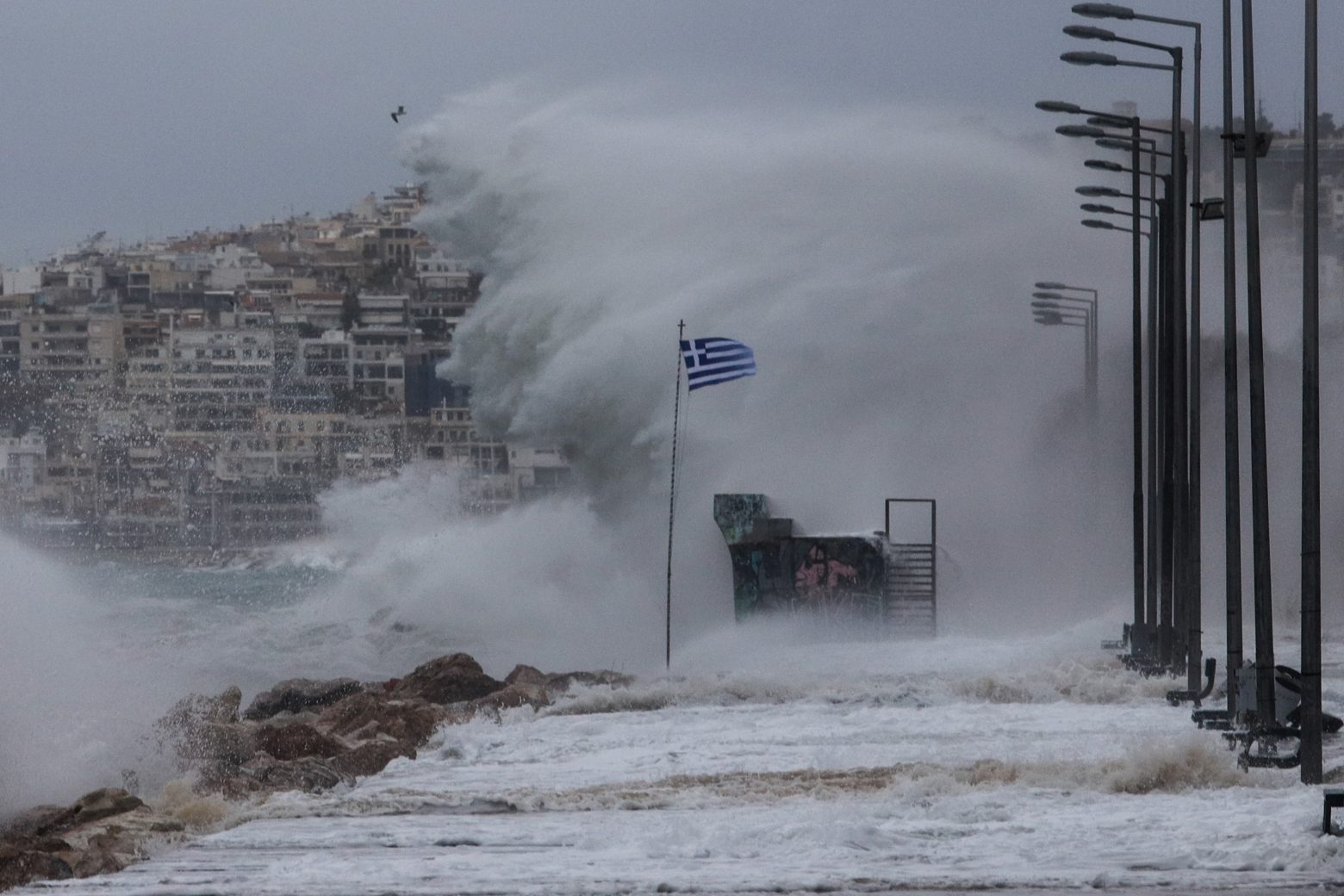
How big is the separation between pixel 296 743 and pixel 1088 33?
9.38 meters

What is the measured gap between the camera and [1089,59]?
2273cm

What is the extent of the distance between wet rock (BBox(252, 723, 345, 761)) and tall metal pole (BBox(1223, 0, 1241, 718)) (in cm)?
695

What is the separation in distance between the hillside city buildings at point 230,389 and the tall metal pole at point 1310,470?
249 ft

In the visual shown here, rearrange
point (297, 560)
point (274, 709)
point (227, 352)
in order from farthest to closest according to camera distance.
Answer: point (227, 352)
point (297, 560)
point (274, 709)

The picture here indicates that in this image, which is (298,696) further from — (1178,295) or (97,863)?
(97,863)

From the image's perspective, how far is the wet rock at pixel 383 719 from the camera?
65.9ft

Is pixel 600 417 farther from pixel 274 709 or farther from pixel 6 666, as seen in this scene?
pixel 6 666

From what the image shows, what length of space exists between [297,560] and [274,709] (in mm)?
73108

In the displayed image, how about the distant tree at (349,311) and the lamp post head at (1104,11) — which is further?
the distant tree at (349,311)

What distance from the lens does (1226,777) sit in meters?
14.4

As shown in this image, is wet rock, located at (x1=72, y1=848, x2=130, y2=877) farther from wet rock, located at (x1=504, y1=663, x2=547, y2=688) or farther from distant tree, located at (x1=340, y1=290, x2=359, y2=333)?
distant tree, located at (x1=340, y1=290, x2=359, y2=333)

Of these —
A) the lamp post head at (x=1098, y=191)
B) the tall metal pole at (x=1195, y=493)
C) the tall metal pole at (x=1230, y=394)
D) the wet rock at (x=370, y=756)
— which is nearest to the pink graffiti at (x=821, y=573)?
the lamp post head at (x=1098, y=191)

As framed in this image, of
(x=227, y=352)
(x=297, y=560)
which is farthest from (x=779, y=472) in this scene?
(x=227, y=352)

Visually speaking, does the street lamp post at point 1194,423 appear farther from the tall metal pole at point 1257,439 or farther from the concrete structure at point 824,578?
the concrete structure at point 824,578
